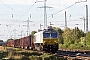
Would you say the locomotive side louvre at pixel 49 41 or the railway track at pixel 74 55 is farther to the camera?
the locomotive side louvre at pixel 49 41

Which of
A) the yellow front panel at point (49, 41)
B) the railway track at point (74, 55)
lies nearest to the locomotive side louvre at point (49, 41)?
the yellow front panel at point (49, 41)

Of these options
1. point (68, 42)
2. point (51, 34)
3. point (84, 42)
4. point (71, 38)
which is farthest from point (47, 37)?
point (71, 38)

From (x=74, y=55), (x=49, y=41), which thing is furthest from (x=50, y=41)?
(x=74, y=55)

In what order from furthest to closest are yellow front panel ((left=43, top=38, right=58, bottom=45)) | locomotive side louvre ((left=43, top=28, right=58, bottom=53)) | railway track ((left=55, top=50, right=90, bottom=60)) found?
yellow front panel ((left=43, top=38, right=58, bottom=45)) → locomotive side louvre ((left=43, top=28, right=58, bottom=53)) → railway track ((left=55, top=50, right=90, bottom=60))

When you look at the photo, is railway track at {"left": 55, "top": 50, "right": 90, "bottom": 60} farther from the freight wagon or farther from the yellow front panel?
the yellow front panel

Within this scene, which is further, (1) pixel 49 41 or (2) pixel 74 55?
(1) pixel 49 41

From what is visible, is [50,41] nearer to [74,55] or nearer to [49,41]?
[49,41]

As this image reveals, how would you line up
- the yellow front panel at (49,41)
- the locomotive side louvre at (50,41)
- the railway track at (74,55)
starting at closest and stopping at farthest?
the railway track at (74,55), the locomotive side louvre at (50,41), the yellow front panel at (49,41)

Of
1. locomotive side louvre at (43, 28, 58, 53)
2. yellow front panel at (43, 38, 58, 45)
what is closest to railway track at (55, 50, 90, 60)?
locomotive side louvre at (43, 28, 58, 53)

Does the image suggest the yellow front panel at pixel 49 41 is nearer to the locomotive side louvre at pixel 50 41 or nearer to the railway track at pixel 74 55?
the locomotive side louvre at pixel 50 41

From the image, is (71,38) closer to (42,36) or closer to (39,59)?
(42,36)

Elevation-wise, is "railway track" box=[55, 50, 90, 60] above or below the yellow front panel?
below

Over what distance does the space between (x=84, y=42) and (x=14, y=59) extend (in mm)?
43341

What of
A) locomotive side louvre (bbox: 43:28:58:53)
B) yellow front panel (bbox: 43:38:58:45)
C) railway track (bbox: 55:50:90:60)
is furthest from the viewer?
yellow front panel (bbox: 43:38:58:45)
